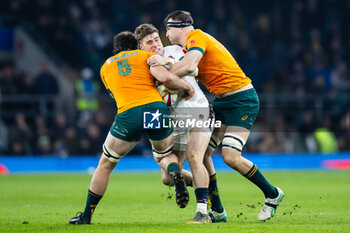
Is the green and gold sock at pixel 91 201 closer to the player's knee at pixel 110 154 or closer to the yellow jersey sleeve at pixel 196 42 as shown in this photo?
the player's knee at pixel 110 154

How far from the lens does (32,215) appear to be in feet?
30.7

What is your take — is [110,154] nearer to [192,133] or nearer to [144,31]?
[192,133]

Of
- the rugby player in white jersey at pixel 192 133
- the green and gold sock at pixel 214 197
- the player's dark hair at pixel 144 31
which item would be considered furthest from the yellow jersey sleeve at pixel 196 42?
the green and gold sock at pixel 214 197

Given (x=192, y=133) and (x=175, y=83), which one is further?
(x=192, y=133)

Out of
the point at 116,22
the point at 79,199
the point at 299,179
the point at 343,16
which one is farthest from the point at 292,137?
the point at 79,199

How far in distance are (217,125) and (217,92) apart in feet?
1.38

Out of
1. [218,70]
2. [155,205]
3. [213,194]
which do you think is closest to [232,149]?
[213,194]

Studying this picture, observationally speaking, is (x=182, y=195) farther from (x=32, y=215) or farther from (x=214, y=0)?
(x=214, y=0)

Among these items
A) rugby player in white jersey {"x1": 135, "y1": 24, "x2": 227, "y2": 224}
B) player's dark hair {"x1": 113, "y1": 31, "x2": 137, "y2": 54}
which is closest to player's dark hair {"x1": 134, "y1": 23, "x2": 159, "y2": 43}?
rugby player in white jersey {"x1": 135, "y1": 24, "x2": 227, "y2": 224}

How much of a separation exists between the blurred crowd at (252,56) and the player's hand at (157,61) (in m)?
12.3

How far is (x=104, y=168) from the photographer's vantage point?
7992 millimetres

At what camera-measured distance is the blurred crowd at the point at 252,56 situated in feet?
66.7

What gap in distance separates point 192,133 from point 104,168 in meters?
1.11

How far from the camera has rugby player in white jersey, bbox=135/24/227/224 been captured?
25.8 ft
